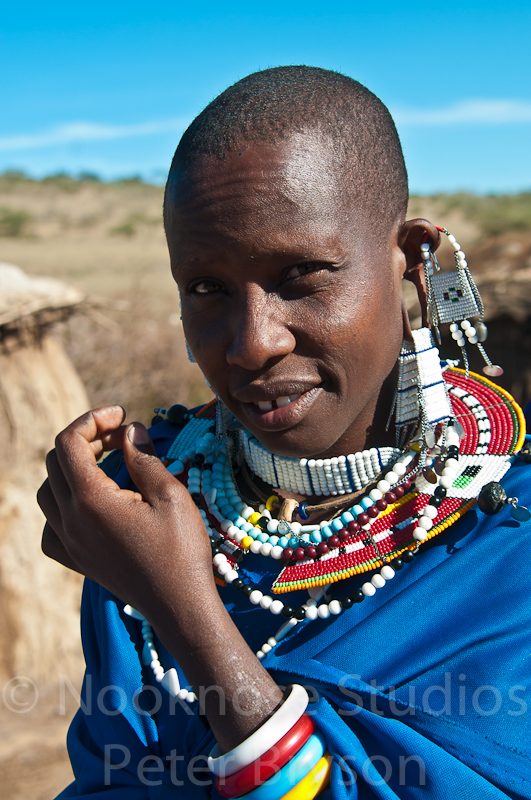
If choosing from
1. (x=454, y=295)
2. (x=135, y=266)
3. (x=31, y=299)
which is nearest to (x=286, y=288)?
(x=454, y=295)

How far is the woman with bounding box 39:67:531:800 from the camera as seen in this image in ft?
4.33

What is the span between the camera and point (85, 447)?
Answer: 1688mm

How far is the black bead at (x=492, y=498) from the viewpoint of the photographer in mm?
1442

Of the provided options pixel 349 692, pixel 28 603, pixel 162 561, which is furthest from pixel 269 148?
pixel 28 603

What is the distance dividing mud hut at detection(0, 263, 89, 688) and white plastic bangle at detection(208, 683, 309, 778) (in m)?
3.69

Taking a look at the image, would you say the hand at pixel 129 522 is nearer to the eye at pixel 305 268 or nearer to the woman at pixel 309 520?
the woman at pixel 309 520

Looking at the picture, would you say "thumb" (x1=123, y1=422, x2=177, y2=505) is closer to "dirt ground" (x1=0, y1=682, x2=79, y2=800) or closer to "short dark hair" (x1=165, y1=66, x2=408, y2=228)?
"short dark hair" (x1=165, y1=66, x2=408, y2=228)

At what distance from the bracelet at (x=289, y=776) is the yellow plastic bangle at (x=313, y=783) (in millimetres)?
10

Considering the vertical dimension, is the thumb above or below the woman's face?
below

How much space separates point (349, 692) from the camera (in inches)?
54.7

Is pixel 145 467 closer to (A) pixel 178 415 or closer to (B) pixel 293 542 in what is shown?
(B) pixel 293 542

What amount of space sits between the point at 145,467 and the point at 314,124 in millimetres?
872

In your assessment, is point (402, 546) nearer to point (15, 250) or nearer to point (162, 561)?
point (162, 561)

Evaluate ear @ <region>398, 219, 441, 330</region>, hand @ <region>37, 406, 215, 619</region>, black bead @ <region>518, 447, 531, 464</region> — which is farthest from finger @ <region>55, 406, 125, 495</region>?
black bead @ <region>518, 447, 531, 464</region>
